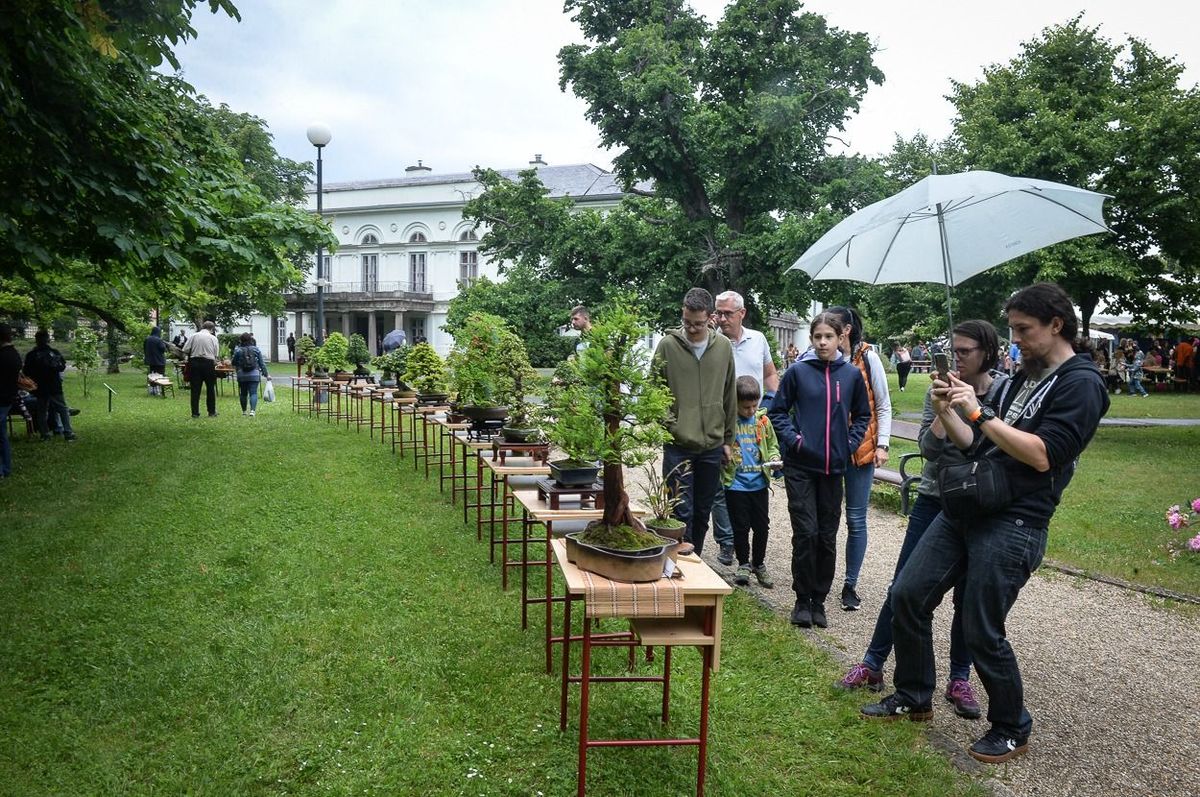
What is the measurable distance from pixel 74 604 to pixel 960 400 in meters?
5.39

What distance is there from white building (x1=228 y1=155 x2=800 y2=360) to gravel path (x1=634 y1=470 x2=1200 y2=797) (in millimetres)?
42463

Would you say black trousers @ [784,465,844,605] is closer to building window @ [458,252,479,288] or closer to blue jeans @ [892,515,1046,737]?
blue jeans @ [892,515,1046,737]

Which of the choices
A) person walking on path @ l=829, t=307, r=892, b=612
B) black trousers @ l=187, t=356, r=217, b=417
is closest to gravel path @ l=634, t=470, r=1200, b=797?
person walking on path @ l=829, t=307, r=892, b=612

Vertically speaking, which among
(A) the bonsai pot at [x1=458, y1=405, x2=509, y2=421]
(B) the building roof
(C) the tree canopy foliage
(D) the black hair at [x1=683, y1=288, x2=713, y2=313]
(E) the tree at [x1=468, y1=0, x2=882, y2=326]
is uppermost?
(B) the building roof

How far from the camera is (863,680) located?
163 inches

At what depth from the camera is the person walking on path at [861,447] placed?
5125mm

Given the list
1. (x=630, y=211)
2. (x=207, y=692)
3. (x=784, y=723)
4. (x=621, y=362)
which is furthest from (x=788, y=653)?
(x=630, y=211)

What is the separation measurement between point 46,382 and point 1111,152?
18.0 meters

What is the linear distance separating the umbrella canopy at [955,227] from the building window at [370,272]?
2000 inches

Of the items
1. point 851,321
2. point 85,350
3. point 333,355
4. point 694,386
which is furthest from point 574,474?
point 85,350

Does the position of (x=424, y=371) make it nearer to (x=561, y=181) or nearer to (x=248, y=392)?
(x=248, y=392)

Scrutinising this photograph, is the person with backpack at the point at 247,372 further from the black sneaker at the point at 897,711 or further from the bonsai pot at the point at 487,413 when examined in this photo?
the black sneaker at the point at 897,711

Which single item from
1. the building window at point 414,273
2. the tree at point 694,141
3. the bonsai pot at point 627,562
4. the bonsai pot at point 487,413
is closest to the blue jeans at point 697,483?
the bonsai pot at point 487,413

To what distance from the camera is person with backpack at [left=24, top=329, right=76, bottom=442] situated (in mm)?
12219
